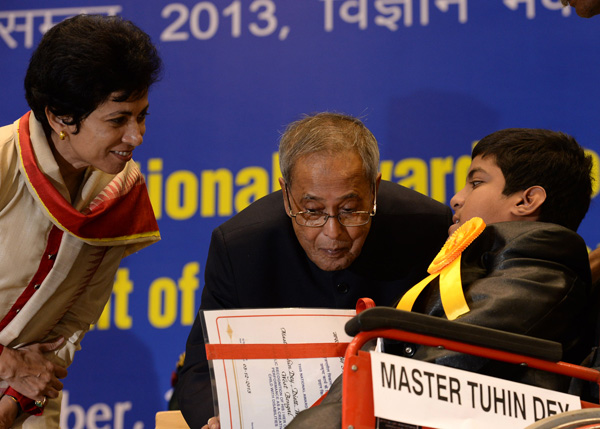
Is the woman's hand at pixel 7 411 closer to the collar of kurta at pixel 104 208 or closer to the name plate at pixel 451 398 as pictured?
the collar of kurta at pixel 104 208

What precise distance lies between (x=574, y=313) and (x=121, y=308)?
69.0 inches

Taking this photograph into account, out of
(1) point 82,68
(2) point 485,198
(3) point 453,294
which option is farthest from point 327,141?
(1) point 82,68

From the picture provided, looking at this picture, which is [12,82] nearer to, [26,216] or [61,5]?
[61,5]

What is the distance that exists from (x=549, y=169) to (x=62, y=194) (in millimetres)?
1191

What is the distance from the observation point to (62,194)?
1955 mm

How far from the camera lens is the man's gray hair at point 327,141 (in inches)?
67.7

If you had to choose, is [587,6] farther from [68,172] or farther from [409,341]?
[68,172]

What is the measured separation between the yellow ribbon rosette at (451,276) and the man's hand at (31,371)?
1010 millimetres

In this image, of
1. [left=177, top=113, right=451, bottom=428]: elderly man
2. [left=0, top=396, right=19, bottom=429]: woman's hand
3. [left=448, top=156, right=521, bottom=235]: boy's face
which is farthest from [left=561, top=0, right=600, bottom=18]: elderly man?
[left=0, top=396, right=19, bottom=429]: woman's hand

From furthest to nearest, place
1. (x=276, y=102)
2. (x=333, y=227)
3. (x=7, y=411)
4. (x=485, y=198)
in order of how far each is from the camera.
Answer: (x=276, y=102) → (x=7, y=411) → (x=485, y=198) → (x=333, y=227)

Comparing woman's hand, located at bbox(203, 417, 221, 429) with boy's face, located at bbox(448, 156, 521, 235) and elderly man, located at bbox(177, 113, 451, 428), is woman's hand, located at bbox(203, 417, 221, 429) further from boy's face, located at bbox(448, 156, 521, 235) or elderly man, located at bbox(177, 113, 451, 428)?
boy's face, located at bbox(448, 156, 521, 235)

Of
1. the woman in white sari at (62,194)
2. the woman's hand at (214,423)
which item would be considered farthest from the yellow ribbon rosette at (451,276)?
Answer: the woman in white sari at (62,194)

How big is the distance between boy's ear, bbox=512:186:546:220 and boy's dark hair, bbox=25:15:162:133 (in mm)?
956

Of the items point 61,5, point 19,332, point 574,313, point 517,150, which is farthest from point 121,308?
point 574,313
